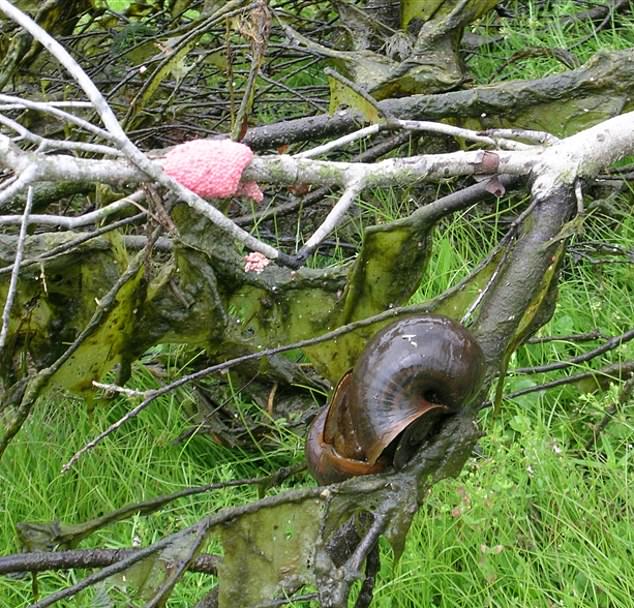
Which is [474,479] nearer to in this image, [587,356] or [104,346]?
[587,356]

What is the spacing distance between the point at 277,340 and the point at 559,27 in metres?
2.10

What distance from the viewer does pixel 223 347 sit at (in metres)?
1.93

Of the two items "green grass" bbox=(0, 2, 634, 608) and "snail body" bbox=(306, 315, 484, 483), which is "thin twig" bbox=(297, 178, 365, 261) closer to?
"snail body" bbox=(306, 315, 484, 483)

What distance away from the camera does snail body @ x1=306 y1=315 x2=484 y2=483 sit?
1277 millimetres

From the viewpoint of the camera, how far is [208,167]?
1209mm

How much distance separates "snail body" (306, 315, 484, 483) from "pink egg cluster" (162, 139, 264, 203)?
324mm

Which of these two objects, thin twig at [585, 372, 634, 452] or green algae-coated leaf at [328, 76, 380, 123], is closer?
green algae-coated leaf at [328, 76, 380, 123]

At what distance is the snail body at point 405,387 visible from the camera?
1.28 m

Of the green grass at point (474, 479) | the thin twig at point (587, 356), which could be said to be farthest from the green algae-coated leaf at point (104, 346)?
the thin twig at point (587, 356)

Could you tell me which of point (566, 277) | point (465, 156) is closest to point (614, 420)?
point (566, 277)

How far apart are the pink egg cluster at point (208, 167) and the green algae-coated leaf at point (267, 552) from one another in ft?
1.44

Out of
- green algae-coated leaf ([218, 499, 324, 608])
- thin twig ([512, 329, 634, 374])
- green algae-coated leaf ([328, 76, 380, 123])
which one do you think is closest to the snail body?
green algae-coated leaf ([218, 499, 324, 608])

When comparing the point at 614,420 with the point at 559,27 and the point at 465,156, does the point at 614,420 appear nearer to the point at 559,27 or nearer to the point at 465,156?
the point at 465,156

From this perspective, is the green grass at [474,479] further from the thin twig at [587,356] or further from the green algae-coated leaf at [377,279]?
the green algae-coated leaf at [377,279]
